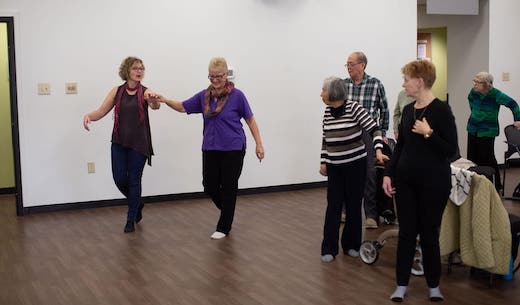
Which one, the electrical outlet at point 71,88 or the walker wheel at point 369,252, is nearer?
the walker wheel at point 369,252

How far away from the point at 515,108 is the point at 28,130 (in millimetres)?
5156

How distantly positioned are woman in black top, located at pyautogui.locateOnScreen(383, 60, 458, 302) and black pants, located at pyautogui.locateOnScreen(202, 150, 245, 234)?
2.03 m

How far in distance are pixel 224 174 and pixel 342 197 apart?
1231 mm

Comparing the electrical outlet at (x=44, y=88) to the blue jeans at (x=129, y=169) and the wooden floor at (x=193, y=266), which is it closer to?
the wooden floor at (x=193, y=266)

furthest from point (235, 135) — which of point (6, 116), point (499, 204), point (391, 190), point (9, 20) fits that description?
point (6, 116)

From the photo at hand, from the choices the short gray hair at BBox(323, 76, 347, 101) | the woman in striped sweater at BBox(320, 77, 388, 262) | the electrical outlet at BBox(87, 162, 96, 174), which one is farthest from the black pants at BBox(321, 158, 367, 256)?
the electrical outlet at BBox(87, 162, 96, 174)

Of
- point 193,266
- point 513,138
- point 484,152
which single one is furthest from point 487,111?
point 193,266

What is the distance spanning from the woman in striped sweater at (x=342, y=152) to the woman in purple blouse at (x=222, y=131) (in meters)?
1.01

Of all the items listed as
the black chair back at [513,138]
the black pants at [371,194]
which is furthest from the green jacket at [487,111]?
the black pants at [371,194]

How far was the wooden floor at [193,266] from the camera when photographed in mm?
4488

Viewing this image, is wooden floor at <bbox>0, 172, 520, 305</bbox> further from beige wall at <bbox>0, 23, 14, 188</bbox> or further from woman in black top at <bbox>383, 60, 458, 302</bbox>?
beige wall at <bbox>0, 23, 14, 188</bbox>

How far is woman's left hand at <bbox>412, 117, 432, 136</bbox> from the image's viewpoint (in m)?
3.95

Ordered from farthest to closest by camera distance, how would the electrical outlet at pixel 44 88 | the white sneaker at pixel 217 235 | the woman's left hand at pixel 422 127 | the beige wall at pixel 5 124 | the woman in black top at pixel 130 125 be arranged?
the beige wall at pixel 5 124
the electrical outlet at pixel 44 88
the woman in black top at pixel 130 125
the white sneaker at pixel 217 235
the woman's left hand at pixel 422 127

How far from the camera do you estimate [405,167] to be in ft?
13.6
